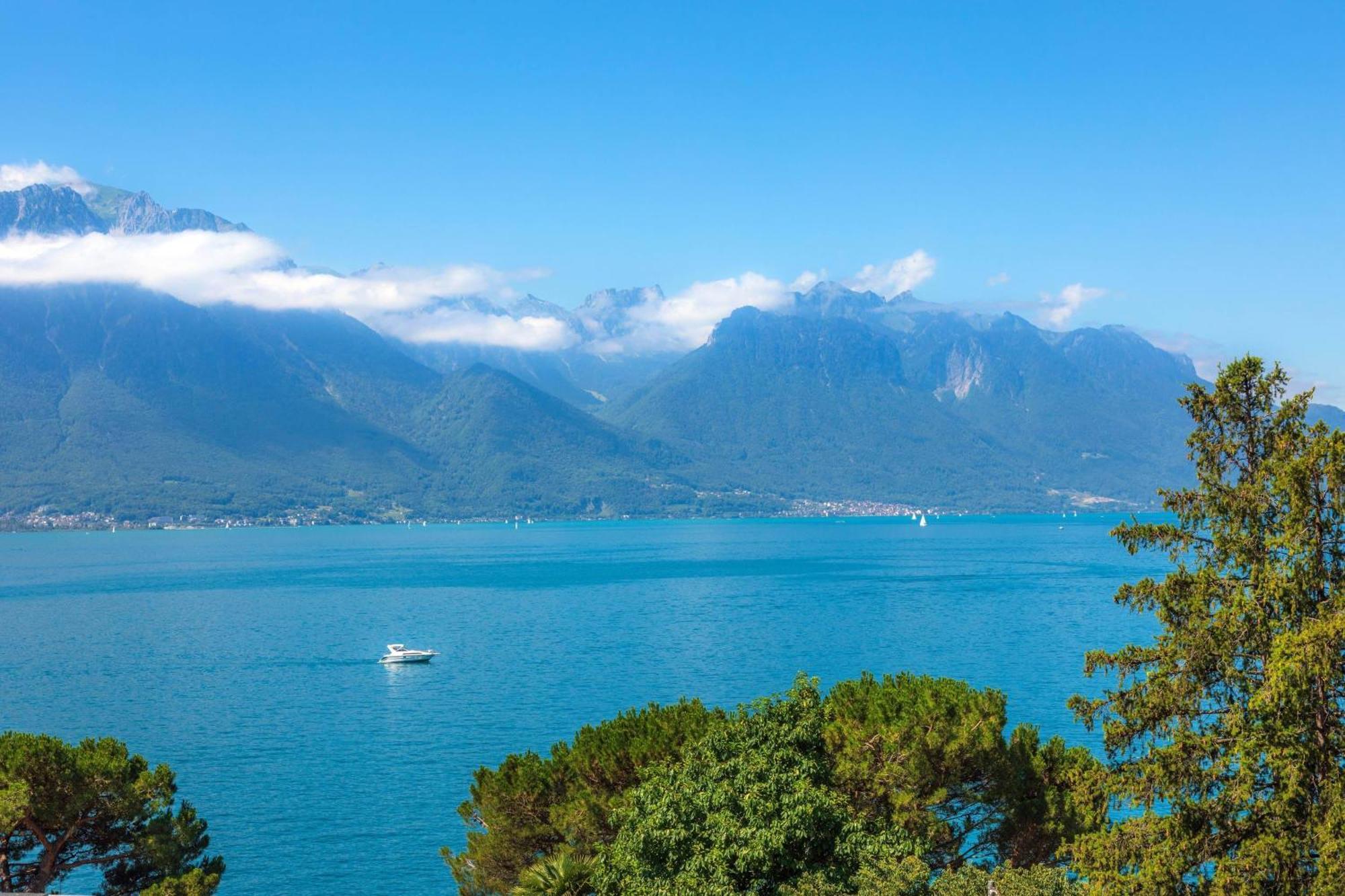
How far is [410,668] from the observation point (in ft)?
301

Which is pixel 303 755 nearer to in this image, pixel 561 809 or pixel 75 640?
pixel 561 809

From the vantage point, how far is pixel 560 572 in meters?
189

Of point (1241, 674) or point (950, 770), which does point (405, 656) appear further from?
point (1241, 674)

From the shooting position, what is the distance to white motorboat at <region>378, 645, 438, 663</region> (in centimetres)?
9344

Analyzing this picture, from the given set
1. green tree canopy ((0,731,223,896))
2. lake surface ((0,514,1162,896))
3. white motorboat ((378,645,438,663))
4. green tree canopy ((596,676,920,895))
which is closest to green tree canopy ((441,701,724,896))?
green tree canopy ((596,676,920,895))

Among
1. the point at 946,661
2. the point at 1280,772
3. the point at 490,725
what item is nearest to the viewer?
the point at 1280,772

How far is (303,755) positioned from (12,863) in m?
30.0

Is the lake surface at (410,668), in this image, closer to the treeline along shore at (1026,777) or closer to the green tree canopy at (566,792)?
the green tree canopy at (566,792)

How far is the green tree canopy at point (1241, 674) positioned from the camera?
1766cm

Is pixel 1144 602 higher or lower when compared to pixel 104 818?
higher

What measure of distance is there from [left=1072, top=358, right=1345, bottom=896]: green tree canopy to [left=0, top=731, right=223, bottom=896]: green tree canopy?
921 inches

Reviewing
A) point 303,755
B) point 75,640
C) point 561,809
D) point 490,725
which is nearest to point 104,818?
point 561,809

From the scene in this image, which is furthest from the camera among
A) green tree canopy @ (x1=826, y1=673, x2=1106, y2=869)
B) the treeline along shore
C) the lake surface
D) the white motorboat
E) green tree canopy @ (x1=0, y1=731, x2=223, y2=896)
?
the white motorboat

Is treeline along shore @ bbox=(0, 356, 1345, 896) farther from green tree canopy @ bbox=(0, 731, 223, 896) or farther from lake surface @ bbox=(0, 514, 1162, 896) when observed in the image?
lake surface @ bbox=(0, 514, 1162, 896)
